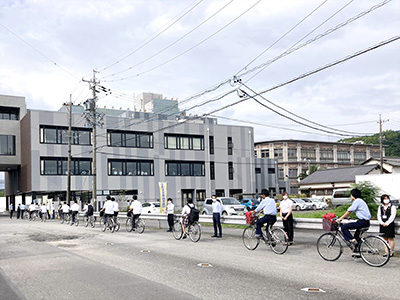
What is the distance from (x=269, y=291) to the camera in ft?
24.3

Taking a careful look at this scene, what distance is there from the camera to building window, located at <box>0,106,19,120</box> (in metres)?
60.4

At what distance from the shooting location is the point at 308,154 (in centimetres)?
9431

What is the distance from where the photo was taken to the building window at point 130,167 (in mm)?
56278

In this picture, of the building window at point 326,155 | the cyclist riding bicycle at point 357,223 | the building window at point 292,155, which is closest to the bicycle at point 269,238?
the cyclist riding bicycle at point 357,223

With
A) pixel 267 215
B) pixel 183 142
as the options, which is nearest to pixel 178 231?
pixel 267 215

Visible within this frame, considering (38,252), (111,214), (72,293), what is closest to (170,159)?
(111,214)

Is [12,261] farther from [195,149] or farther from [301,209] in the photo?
[195,149]

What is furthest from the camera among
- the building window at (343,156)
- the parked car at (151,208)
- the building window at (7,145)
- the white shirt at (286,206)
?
the building window at (343,156)

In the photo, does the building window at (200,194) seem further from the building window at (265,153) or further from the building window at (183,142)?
the building window at (265,153)

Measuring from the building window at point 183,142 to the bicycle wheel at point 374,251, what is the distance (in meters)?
51.1

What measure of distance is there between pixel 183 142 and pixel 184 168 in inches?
147

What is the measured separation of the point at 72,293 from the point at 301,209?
41962 millimetres

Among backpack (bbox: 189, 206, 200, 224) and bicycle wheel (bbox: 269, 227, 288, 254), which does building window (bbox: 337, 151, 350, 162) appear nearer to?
backpack (bbox: 189, 206, 200, 224)

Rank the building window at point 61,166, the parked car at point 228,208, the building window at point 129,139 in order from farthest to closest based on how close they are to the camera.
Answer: the building window at point 129,139
the building window at point 61,166
the parked car at point 228,208
